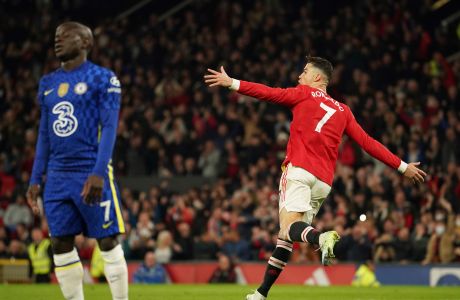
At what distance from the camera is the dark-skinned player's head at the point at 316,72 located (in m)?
9.84

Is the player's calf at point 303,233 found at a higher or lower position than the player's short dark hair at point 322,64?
lower

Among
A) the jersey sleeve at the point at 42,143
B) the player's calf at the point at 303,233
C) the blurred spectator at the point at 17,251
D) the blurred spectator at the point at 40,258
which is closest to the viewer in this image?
the jersey sleeve at the point at 42,143

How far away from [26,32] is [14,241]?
969 cm

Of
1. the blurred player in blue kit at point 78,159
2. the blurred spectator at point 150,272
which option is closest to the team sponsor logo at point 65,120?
the blurred player in blue kit at point 78,159

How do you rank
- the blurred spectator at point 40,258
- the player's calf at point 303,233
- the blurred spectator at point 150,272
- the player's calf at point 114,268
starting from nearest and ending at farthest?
the player's calf at point 114,268 → the player's calf at point 303,233 → the blurred spectator at point 150,272 → the blurred spectator at point 40,258

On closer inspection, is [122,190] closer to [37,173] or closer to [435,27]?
[435,27]

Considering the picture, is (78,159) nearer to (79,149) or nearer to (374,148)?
(79,149)

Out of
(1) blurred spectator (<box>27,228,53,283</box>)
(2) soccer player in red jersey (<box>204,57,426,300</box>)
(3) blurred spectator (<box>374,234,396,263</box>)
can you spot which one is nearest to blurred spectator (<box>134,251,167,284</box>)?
(1) blurred spectator (<box>27,228,53,283</box>)

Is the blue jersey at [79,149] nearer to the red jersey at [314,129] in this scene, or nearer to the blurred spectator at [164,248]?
the red jersey at [314,129]

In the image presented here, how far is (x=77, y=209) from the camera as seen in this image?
784 centimetres

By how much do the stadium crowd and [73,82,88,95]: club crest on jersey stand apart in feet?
36.2

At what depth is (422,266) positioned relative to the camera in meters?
17.2

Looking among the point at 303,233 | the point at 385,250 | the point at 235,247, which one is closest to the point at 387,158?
the point at 303,233

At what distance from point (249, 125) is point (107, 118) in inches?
597
